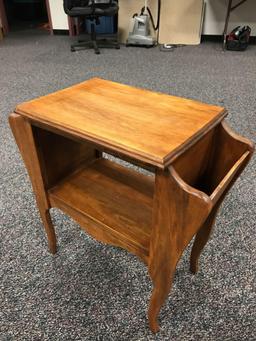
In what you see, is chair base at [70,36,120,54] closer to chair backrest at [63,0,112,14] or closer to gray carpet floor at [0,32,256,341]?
chair backrest at [63,0,112,14]

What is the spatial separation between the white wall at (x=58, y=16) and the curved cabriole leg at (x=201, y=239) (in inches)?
166

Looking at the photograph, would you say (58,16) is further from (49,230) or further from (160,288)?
(160,288)

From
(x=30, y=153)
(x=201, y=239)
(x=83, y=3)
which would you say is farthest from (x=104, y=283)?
(x=83, y=3)

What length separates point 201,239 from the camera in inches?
37.7

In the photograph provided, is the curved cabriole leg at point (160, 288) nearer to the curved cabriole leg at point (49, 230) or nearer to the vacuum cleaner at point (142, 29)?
the curved cabriole leg at point (49, 230)

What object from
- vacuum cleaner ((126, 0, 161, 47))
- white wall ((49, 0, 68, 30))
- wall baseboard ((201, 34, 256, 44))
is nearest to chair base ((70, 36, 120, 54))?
vacuum cleaner ((126, 0, 161, 47))

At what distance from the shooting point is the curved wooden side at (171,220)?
1.83ft

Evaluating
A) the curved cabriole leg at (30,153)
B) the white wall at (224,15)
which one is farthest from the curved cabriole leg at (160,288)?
the white wall at (224,15)

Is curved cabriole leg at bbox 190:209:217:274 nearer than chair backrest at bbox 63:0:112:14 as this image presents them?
Yes

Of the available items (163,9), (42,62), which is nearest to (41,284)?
(42,62)

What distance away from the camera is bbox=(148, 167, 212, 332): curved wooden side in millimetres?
558

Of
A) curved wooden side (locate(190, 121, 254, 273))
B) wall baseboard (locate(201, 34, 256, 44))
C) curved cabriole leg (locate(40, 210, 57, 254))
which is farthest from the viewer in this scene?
wall baseboard (locate(201, 34, 256, 44))

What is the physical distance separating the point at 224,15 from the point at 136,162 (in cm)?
389

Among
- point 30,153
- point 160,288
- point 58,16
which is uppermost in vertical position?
point 30,153
